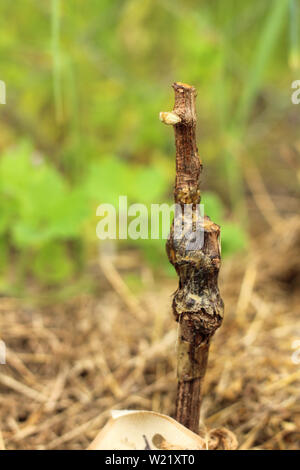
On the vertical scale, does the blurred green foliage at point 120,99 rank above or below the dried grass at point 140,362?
above

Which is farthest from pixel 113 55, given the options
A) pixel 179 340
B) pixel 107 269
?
pixel 179 340

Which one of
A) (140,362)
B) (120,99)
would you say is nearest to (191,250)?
(140,362)

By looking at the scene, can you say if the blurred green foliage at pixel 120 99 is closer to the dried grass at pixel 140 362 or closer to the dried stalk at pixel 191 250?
the dried grass at pixel 140 362

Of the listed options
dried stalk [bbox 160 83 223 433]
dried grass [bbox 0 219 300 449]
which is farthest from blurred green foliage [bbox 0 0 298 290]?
dried stalk [bbox 160 83 223 433]

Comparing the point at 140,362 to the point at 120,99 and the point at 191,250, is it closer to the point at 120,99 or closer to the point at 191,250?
the point at 191,250

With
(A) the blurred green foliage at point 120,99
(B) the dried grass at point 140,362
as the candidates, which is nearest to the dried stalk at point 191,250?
(B) the dried grass at point 140,362

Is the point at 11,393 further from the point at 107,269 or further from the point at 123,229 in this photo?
the point at 123,229
